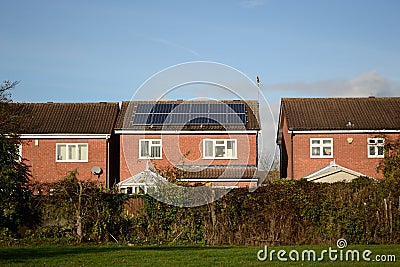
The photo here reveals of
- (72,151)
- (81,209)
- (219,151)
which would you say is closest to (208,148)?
(219,151)

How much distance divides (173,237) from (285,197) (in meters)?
3.91

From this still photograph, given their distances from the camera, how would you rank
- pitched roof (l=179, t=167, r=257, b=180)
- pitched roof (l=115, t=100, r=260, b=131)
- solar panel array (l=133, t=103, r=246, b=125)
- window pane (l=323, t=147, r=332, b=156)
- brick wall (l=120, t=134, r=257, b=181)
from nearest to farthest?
1. pitched roof (l=179, t=167, r=257, b=180)
2. solar panel array (l=133, t=103, r=246, b=125)
3. pitched roof (l=115, t=100, r=260, b=131)
4. brick wall (l=120, t=134, r=257, b=181)
5. window pane (l=323, t=147, r=332, b=156)

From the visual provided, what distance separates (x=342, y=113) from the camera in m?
40.0

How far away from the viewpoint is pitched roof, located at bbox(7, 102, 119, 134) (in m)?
38.1

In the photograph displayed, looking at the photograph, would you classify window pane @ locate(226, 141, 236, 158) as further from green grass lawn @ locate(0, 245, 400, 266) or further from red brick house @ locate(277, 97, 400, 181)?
green grass lawn @ locate(0, 245, 400, 266)

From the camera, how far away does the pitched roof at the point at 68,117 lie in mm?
38062

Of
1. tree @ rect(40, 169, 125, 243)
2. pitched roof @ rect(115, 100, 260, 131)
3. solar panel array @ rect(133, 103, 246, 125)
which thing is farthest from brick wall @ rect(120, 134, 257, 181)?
tree @ rect(40, 169, 125, 243)

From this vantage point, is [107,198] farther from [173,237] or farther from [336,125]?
[336,125]

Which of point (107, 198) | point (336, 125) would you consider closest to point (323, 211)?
point (107, 198)

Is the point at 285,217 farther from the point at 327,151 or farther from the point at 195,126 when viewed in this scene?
the point at 327,151

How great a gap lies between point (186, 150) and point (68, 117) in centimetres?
814

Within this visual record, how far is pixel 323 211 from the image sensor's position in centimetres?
2038

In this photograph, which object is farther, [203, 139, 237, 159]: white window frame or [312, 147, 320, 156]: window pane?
[312, 147, 320, 156]: window pane

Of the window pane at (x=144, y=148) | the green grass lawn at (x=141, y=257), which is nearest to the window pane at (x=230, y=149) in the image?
the window pane at (x=144, y=148)
